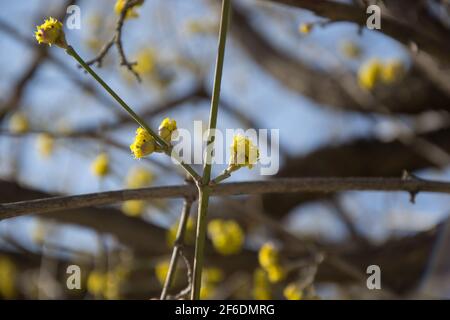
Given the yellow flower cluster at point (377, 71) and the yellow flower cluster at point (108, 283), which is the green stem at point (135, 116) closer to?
the yellow flower cluster at point (108, 283)

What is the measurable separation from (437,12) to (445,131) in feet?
4.36

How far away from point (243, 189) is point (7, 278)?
2.49 meters

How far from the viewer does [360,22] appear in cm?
168

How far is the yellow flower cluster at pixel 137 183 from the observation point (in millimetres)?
3196

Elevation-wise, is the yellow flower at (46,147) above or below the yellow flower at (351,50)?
below

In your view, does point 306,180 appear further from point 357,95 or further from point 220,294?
point 357,95

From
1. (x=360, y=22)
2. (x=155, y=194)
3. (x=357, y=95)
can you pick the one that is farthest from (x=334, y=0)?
(x=357, y=95)

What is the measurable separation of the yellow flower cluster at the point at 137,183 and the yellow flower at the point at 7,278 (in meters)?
0.81

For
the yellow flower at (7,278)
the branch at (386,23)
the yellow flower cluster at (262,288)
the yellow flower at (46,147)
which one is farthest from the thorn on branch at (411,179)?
the yellow flower at (7,278)

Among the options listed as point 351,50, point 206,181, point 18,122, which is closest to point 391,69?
point 351,50

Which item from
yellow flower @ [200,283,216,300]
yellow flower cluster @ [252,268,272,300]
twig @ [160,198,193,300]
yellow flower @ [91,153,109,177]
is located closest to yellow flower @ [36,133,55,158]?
yellow flower @ [91,153,109,177]

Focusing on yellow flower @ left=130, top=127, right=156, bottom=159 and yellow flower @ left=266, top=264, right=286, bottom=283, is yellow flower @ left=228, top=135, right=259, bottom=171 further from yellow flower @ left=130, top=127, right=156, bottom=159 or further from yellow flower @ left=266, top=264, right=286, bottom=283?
yellow flower @ left=266, top=264, right=286, bottom=283

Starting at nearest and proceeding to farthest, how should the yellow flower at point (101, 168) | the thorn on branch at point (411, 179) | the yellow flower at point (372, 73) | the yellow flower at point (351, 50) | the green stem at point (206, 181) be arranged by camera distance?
1. the green stem at point (206, 181)
2. the thorn on branch at point (411, 179)
3. the yellow flower at point (101, 168)
4. the yellow flower at point (372, 73)
5. the yellow flower at point (351, 50)

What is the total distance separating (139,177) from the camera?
11.2ft
